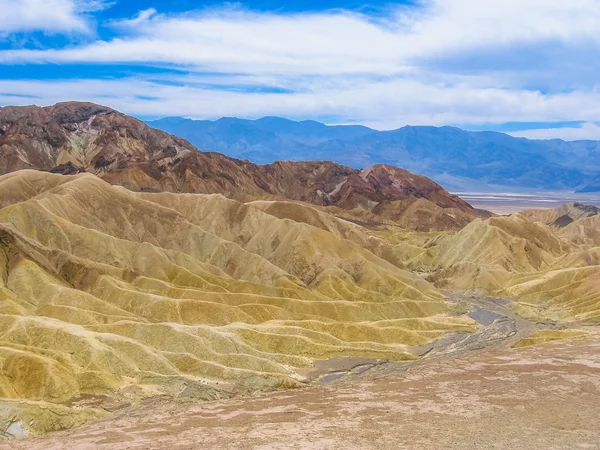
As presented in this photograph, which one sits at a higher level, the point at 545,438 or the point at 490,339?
the point at 545,438

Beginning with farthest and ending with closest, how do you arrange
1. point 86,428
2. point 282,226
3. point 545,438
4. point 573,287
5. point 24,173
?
point 24,173, point 282,226, point 573,287, point 86,428, point 545,438

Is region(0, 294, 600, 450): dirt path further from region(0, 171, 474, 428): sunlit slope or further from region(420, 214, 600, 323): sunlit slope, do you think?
region(420, 214, 600, 323): sunlit slope

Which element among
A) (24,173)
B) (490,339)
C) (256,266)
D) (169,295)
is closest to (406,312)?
(490,339)

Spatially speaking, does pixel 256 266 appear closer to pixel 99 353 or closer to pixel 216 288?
pixel 216 288

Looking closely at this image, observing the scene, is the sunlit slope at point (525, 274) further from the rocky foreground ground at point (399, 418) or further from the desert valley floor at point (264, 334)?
the rocky foreground ground at point (399, 418)

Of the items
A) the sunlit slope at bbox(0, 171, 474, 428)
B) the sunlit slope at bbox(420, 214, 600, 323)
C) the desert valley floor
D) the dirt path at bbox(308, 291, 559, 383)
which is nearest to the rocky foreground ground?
the desert valley floor

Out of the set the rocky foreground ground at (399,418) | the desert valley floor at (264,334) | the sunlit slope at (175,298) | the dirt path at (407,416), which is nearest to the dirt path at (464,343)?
the desert valley floor at (264,334)
